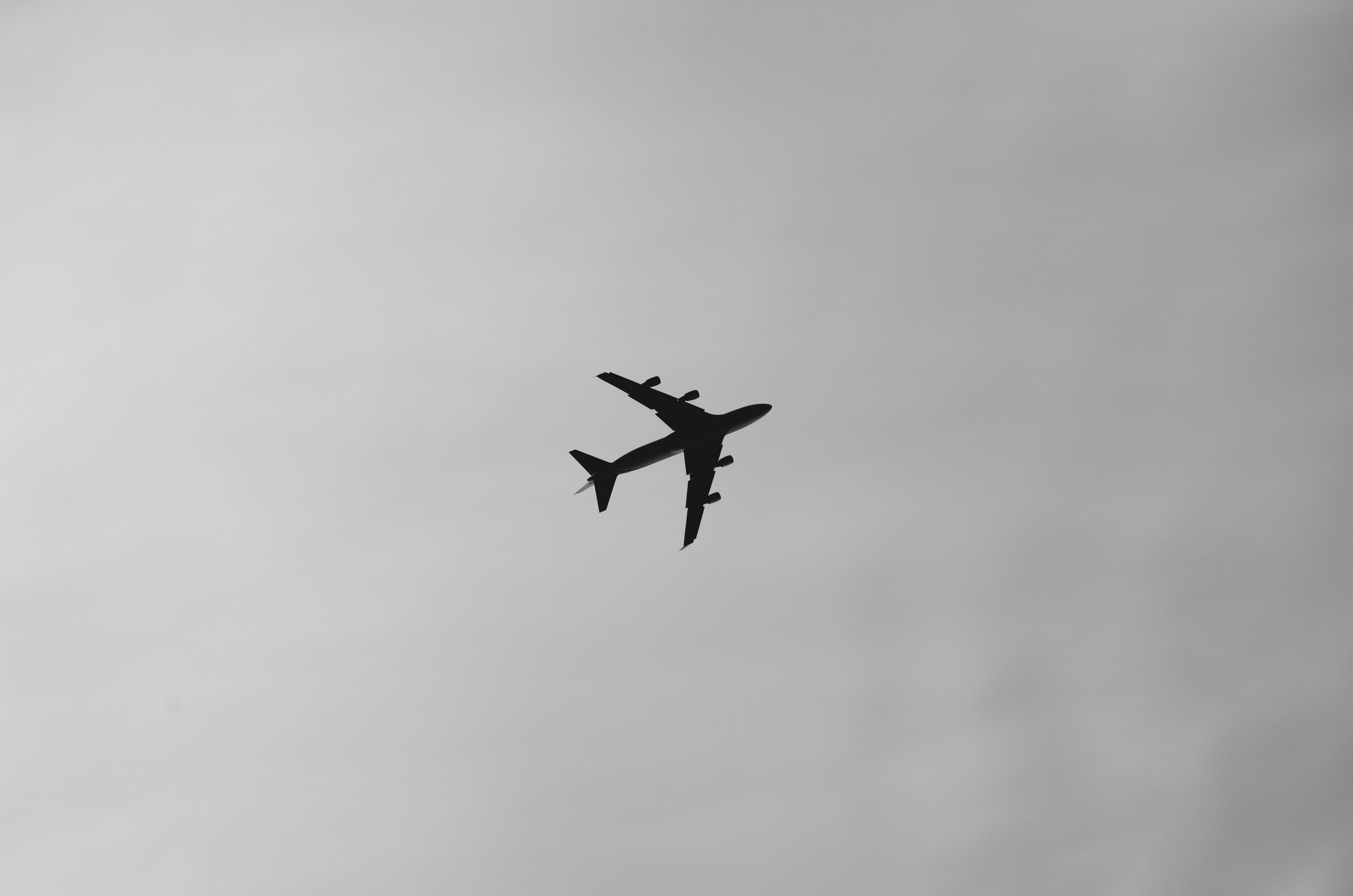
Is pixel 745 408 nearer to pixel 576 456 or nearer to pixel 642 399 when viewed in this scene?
pixel 642 399

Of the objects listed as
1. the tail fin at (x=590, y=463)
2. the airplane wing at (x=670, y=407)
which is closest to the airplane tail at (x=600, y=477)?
the tail fin at (x=590, y=463)

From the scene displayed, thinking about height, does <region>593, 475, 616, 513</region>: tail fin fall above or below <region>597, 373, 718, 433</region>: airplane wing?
below

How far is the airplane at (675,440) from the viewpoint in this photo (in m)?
121

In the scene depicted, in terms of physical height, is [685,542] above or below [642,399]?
below

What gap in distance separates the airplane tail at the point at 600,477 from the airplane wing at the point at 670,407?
7.81m

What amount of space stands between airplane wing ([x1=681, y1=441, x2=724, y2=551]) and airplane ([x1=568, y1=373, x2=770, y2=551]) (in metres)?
0.08

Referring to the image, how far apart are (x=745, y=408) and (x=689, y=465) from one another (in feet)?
29.1

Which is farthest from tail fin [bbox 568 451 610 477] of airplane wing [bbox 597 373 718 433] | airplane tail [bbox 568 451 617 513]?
airplane wing [bbox 597 373 718 433]

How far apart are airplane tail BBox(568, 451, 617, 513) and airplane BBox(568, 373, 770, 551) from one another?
5 cm

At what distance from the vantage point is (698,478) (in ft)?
414

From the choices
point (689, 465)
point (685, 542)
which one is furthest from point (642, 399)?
point (685, 542)

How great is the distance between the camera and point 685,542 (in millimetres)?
127438

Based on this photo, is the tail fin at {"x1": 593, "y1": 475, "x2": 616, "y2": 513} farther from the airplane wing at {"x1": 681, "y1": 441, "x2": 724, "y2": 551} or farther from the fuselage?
the airplane wing at {"x1": 681, "y1": 441, "x2": 724, "y2": 551}

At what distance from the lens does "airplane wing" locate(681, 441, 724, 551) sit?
12406 cm
